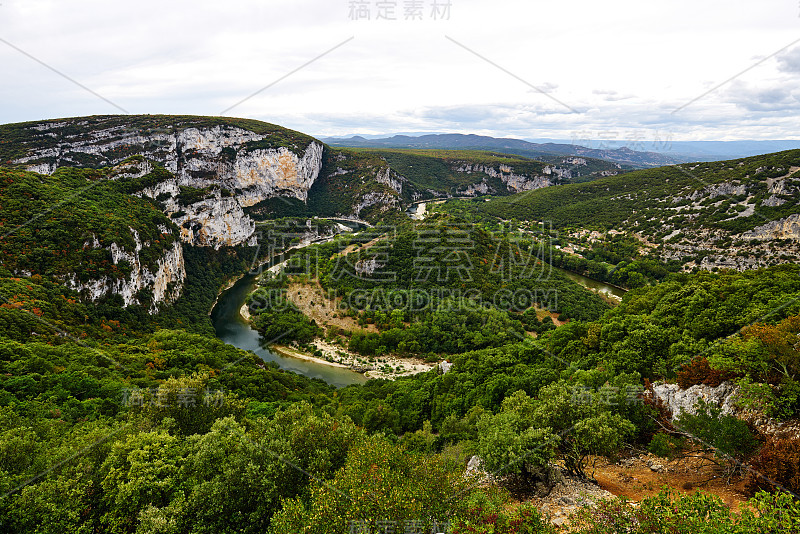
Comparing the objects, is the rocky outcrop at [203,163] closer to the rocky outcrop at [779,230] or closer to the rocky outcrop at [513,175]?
the rocky outcrop at [513,175]

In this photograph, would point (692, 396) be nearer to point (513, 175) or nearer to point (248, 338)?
point (248, 338)

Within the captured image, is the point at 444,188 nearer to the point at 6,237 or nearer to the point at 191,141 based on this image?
the point at 191,141

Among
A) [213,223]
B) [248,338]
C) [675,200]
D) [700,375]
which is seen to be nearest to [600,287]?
[675,200]

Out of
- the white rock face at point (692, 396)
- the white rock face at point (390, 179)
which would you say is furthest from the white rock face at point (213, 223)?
the white rock face at point (692, 396)

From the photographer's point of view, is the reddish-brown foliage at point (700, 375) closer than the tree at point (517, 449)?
No

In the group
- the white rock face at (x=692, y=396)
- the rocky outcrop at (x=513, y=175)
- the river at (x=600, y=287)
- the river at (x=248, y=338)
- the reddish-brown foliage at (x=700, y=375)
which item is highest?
the rocky outcrop at (x=513, y=175)

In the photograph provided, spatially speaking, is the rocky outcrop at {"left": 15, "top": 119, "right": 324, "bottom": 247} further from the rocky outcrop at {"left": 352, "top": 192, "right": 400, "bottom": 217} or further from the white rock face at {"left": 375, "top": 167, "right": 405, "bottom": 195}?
the rocky outcrop at {"left": 352, "top": 192, "right": 400, "bottom": 217}

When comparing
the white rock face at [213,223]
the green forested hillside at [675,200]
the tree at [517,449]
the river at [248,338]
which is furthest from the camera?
the white rock face at [213,223]
